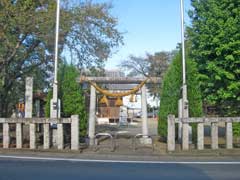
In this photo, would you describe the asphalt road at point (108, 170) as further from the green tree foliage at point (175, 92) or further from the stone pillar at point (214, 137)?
the green tree foliage at point (175, 92)

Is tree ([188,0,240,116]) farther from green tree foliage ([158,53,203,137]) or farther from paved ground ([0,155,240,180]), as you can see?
paved ground ([0,155,240,180])

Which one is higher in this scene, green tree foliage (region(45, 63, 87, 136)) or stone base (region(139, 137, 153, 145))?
green tree foliage (region(45, 63, 87, 136))

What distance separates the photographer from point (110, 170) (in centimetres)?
1205

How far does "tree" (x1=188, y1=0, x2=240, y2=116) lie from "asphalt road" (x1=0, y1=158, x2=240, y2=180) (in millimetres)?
10900

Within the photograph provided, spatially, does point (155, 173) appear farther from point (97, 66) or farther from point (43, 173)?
point (97, 66)

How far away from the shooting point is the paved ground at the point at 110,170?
10.7 meters

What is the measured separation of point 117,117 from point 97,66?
23151 millimetres

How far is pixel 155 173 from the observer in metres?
11.5

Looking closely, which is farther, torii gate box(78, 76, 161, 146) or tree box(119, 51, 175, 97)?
tree box(119, 51, 175, 97)

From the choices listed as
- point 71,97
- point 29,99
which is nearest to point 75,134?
point 29,99

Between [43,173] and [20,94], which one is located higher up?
[20,94]

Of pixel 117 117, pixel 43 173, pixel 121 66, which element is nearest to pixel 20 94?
pixel 43 173

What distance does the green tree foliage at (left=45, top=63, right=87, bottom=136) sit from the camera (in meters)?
21.8

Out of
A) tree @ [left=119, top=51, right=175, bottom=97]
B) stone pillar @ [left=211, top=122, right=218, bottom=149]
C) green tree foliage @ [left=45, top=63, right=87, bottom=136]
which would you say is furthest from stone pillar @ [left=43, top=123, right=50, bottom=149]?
tree @ [left=119, top=51, right=175, bottom=97]
